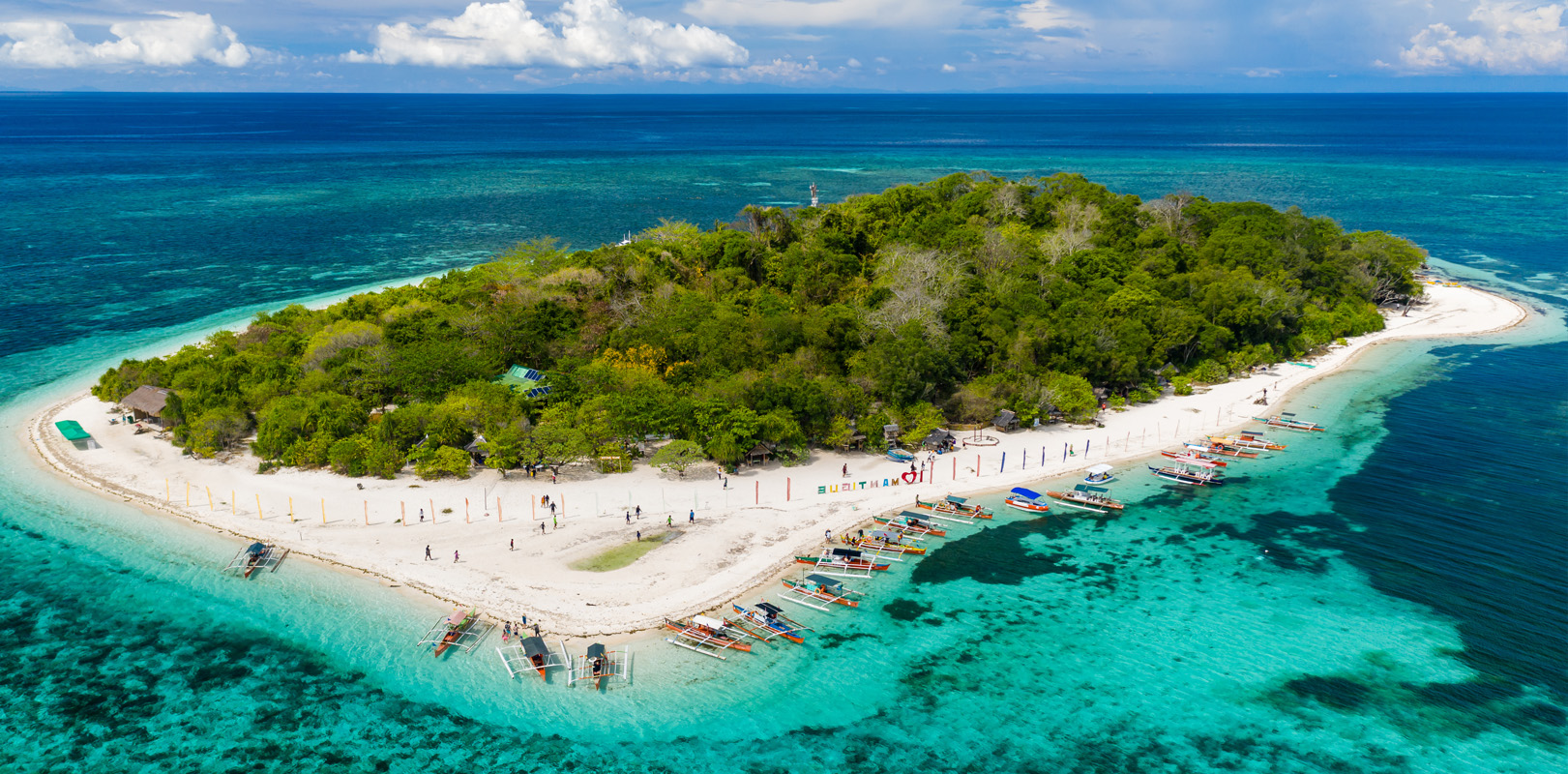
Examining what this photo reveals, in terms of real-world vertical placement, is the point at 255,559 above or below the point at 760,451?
below

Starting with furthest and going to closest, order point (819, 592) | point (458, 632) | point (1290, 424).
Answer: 1. point (1290, 424)
2. point (819, 592)
3. point (458, 632)

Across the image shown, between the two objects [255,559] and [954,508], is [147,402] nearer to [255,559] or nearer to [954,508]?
[255,559]

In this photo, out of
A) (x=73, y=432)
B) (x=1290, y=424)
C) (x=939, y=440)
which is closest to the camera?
(x=73, y=432)

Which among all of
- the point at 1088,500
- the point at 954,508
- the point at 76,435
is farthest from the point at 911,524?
the point at 76,435

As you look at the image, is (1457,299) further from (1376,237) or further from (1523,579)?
(1523,579)

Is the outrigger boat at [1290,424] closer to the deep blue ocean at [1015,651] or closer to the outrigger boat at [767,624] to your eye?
the deep blue ocean at [1015,651]

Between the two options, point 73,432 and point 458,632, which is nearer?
point 458,632
